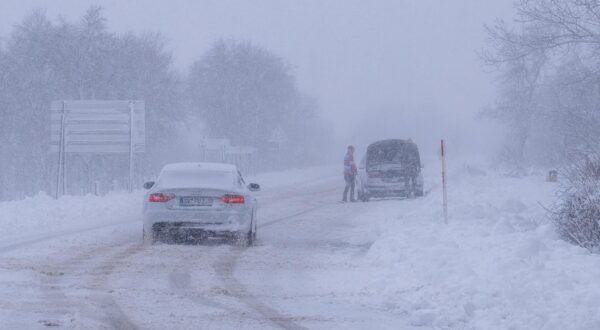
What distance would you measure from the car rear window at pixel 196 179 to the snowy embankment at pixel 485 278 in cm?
305

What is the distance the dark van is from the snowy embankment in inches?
582

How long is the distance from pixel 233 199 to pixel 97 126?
18103 mm

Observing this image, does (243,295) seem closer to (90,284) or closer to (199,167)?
(90,284)

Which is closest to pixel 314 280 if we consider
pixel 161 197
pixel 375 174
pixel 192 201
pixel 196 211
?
pixel 196 211

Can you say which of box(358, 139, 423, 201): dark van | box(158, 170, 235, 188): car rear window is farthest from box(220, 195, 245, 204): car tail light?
box(358, 139, 423, 201): dark van

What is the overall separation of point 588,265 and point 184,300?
4050 mm

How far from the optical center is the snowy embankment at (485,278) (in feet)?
22.6

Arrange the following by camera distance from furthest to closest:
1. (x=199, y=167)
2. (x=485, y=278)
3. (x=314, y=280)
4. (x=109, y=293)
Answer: (x=199, y=167) → (x=314, y=280) → (x=109, y=293) → (x=485, y=278)

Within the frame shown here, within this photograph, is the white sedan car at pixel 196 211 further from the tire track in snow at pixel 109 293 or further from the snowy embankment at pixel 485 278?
the snowy embankment at pixel 485 278

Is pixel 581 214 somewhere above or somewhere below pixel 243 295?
above

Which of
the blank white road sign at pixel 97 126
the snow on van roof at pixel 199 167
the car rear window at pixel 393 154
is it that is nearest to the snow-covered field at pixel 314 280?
the snow on van roof at pixel 199 167

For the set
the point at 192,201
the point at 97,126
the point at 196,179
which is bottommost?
the point at 192,201

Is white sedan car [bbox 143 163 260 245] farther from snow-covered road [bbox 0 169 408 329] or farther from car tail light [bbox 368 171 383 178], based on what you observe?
car tail light [bbox 368 171 383 178]

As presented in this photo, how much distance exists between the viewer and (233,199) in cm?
1430
